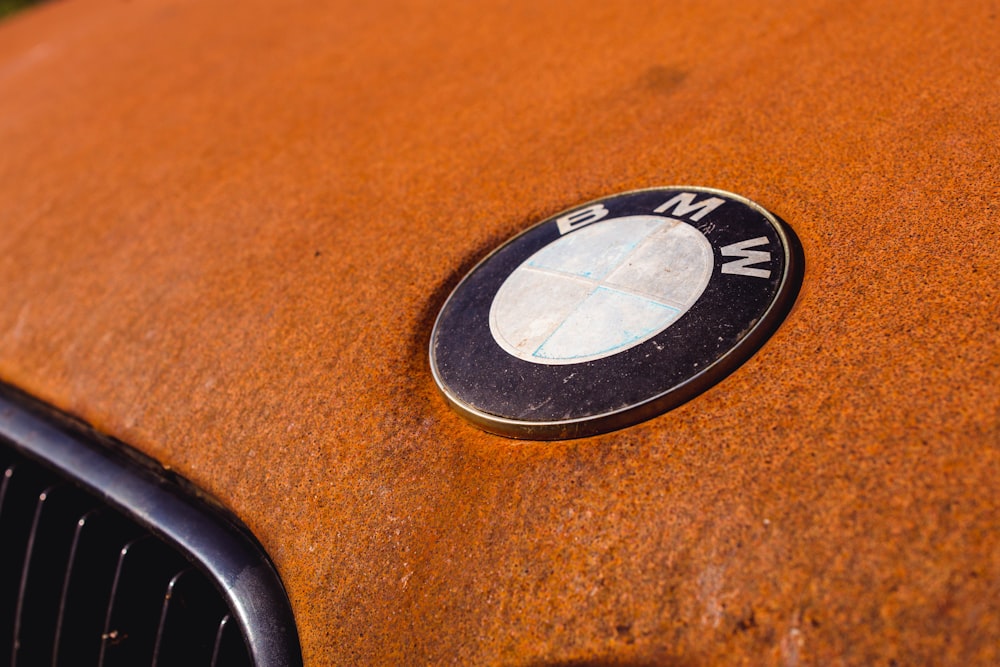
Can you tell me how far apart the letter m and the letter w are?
0.54 feet

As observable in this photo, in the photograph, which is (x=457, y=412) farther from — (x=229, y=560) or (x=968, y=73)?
(x=968, y=73)

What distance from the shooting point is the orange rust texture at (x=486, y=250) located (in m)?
1.33

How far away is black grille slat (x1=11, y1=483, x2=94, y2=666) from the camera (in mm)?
2541

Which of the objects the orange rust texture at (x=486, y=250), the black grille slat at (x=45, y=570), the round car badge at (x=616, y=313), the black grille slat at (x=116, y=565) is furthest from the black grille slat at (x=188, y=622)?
the round car badge at (x=616, y=313)

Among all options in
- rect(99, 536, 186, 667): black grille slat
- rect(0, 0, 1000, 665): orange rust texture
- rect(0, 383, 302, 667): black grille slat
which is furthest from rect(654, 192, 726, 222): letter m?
rect(99, 536, 186, 667): black grille slat

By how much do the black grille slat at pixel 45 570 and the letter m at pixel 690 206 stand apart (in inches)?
83.8

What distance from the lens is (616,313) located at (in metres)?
1.79

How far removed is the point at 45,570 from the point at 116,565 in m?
0.48

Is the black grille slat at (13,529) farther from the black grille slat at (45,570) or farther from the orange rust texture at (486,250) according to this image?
the orange rust texture at (486,250)

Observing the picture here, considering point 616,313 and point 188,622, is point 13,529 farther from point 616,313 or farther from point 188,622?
point 616,313

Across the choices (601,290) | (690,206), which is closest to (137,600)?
(601,290)

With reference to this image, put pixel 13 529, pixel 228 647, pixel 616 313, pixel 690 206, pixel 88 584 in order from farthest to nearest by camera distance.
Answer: pixel 13 529 < pixel 88 584 < pixel 690 206 < pixel 228 647 < pixel 616 313

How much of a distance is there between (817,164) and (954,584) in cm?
130

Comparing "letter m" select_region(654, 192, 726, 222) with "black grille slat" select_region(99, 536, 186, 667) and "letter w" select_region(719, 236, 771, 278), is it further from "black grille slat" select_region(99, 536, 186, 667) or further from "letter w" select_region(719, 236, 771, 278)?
"black grille slat" select_region(99, 536, 186, 667)
